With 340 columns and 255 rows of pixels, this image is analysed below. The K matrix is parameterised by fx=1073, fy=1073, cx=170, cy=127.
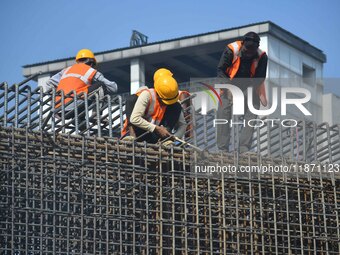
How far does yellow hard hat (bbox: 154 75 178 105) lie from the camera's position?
1773cm

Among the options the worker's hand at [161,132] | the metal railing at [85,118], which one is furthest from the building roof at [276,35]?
the worker's hand at [161,132]

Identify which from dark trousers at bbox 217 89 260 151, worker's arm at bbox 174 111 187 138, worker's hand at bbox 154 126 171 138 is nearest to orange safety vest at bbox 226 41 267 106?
dark trousers at bbox 217 89 260 151

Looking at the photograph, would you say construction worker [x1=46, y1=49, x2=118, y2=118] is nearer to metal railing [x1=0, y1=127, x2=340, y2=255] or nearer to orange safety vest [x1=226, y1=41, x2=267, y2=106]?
orange safety vest [x1=226, y1=41, x2=267, y2=106]

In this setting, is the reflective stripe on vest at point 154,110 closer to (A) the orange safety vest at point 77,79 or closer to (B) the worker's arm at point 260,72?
(B) the worker's arm at point 260,72

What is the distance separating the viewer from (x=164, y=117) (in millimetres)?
18047

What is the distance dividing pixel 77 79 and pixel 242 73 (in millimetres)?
3139

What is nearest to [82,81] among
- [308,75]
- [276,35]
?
[276,35]

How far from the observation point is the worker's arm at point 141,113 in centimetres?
1744

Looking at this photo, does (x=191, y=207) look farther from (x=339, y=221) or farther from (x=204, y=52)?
(x=204, y=52)

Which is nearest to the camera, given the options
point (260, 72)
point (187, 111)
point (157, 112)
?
point (157, 112)

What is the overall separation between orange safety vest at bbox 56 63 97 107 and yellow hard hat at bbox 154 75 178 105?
2287 millimetres

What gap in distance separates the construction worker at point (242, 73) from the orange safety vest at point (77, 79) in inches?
102

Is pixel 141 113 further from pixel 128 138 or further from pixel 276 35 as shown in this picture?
pixel 276 35

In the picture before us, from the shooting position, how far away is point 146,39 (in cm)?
5341
